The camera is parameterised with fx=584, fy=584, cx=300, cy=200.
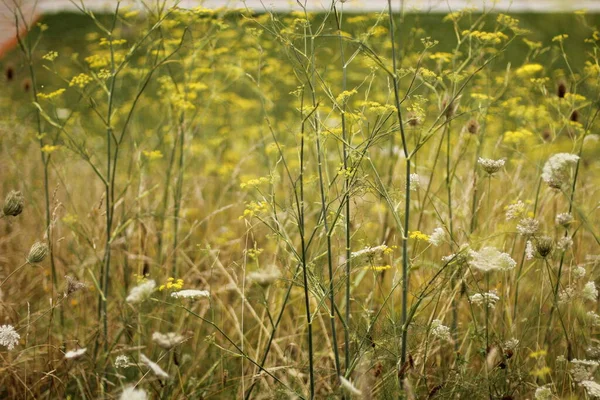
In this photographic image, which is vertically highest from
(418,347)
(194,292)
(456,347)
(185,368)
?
(194,292)

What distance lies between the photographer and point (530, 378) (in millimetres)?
1944

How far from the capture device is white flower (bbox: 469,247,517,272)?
1.52 metres

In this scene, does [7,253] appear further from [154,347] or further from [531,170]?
[531,170]

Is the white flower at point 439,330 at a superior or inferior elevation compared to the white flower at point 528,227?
inferior

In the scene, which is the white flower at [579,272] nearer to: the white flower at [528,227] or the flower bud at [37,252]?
the white flower at [528,227]

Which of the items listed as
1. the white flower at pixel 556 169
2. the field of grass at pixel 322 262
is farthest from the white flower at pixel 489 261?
the white flower at pixel 556 169

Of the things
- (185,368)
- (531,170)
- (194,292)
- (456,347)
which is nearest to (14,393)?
(185,368)

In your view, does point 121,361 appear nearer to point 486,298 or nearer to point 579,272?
point 486,298

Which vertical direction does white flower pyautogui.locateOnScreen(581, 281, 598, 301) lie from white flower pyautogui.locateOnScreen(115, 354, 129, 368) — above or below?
above

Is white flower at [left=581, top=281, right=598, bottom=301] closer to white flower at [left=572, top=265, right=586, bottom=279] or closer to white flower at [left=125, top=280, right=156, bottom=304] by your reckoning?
white flower at [left=572, top=265, right=586, bottom=279]

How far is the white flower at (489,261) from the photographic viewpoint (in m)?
1.52

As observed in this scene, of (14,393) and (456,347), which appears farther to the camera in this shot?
(456,347)

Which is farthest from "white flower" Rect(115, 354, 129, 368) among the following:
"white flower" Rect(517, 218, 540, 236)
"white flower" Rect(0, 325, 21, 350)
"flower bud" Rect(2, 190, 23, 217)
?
"white flower" Rect(517, 218, 540, 236)

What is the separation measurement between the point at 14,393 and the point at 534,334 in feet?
6.01
